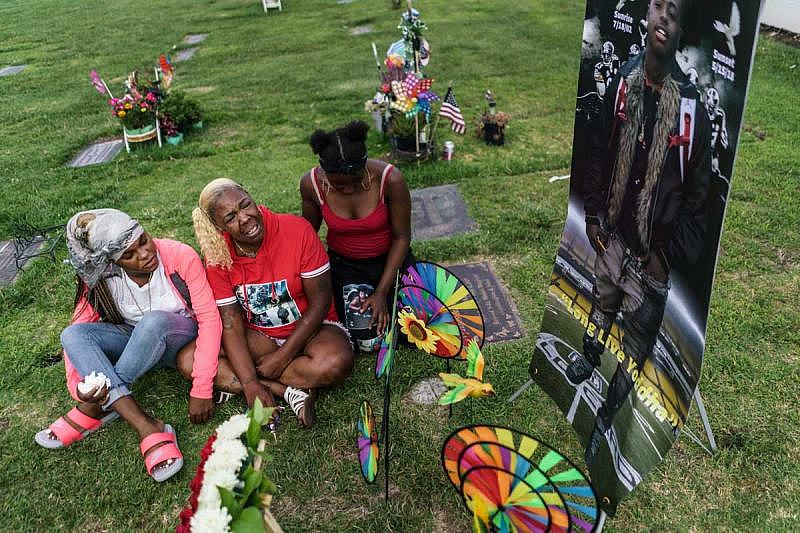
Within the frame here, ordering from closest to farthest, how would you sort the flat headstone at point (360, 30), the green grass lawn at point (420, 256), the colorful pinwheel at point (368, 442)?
the colorful pinwheel at point (368, 442), the green grass lawn at point (420, 256), the flat headstone at point (360, 30)

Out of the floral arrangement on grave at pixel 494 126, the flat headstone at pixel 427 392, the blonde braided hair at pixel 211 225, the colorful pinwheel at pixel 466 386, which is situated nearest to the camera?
the colorful pinwheel at pixel 466 386

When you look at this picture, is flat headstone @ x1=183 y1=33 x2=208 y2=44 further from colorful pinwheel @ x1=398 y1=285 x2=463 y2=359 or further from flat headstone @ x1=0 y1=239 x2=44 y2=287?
colorful pinwheel @ x1=398 y1=285 x2=463 y2=359

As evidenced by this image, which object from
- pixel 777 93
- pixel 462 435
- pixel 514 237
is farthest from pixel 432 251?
pixel 777 93

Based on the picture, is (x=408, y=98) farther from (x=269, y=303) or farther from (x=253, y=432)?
(x=253, y=432)

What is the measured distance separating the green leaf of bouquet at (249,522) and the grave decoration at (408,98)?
4266 mm

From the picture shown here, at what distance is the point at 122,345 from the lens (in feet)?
9.67

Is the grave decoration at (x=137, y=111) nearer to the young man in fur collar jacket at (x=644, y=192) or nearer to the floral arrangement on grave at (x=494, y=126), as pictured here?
the floral arrangement on grave at (x=494, y=126)

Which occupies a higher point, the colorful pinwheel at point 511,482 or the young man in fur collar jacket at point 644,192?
the young man in fur collar jacket at point 644,192

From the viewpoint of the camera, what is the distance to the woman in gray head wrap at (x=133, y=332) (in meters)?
2.63

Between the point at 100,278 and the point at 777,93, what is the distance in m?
7.59

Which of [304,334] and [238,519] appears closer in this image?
[238,519]

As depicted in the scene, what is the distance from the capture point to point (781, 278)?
358 cm

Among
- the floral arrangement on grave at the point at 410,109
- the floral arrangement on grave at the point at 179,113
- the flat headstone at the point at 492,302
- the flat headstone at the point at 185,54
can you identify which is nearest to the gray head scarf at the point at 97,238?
the flat headstone at the point at 492,302

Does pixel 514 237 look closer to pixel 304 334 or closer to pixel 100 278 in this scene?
pixel 304 334
